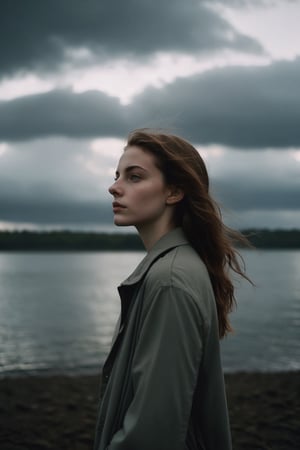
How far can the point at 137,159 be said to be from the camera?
2.91m

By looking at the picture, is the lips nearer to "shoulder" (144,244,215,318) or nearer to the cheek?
the cheek

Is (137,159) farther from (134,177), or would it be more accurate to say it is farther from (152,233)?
(152,233)

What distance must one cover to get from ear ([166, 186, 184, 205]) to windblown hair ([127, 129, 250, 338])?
2cm

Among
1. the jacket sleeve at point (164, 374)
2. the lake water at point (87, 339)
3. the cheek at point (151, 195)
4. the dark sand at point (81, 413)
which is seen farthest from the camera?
the lake water at point (87, 339)

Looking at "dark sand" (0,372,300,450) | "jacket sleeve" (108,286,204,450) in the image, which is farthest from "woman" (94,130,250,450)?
"dark sand" (0,372,300,450)

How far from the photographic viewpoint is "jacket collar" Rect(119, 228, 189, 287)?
2.66 meters

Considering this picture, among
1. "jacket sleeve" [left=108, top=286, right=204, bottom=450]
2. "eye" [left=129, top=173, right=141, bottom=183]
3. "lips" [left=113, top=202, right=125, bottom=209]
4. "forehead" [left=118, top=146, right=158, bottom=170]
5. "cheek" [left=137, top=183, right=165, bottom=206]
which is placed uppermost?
"forehead" [left=118, top=146, right=158, bottom=170]

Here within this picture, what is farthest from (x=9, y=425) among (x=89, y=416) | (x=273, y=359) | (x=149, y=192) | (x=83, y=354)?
(x=273, y=359)

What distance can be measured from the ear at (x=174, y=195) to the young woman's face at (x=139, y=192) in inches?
0.7

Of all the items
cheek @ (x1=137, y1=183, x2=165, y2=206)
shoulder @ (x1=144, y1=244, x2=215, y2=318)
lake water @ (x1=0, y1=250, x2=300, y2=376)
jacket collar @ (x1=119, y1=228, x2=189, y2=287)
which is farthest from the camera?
lake water @ (x1=0, y1=250, x2=300, y2=376)

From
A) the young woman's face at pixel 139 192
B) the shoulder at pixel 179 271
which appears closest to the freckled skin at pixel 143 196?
the young woman's face at pixel 139 192

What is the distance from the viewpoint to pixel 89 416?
942 cm

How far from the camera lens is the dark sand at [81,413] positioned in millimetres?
7949

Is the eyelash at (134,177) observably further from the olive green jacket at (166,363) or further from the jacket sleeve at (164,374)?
the jacket sleeve at (164,374)
